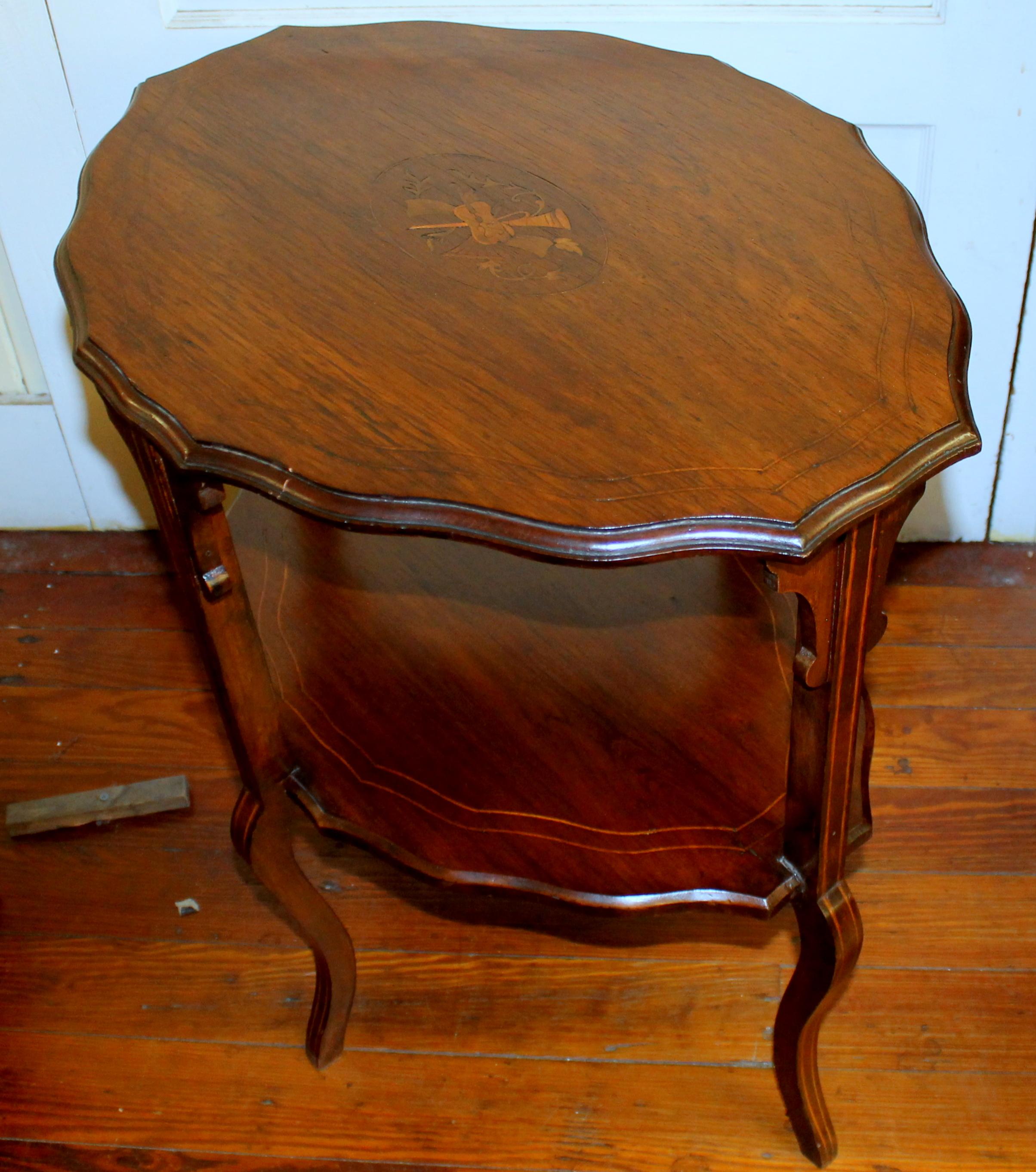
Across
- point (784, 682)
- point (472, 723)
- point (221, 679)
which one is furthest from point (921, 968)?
point (221, 679)

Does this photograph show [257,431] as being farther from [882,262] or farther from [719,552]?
[882,262]

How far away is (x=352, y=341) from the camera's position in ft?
3.19

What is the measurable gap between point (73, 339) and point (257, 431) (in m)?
0.20

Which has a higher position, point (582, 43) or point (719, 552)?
point (582, 43)

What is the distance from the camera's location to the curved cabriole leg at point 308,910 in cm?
120

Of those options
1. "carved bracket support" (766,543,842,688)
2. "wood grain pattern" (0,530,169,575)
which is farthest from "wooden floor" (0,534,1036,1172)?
"carved bracket support" (766,543,842,688)

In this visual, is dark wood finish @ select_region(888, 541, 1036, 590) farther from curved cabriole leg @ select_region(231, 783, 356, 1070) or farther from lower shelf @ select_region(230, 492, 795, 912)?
curved cabriole leg @ select_region(231, 783, 356, 1070)

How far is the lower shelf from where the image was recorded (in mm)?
1130

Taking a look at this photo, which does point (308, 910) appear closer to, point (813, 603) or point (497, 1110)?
point (497, 1110)

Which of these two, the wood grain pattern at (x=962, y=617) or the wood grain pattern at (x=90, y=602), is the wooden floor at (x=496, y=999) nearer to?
the wood grain pattern at (x=962, y=617)

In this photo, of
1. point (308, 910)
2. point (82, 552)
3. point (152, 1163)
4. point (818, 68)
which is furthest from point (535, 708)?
point (82, 552)

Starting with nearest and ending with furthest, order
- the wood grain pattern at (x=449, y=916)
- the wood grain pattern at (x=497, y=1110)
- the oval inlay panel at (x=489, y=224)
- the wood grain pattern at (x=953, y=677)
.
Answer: the oval inlay panel at (x=489, y=224) → the wood grain pattern at (x=497, y=1110) → the wood grain pattern at (x=449, y=916) → the wood grain pattern at (x=953, y=677)

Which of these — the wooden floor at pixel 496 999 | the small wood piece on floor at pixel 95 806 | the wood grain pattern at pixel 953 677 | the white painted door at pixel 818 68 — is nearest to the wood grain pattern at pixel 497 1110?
→ the wooden floor at pixel 496 999

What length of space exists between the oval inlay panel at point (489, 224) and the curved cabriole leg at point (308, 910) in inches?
20.5
